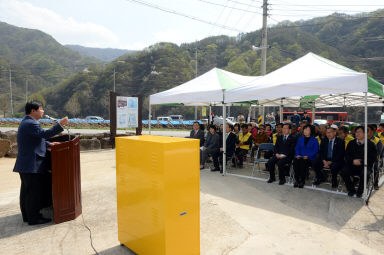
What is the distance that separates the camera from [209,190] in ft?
17.7

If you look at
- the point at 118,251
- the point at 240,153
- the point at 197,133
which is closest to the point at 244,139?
the point at 240,153

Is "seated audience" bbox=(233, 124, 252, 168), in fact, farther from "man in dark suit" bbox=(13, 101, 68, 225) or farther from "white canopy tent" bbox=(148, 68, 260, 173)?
"man in dark suit" bbox=(13, 101, 68, 225)

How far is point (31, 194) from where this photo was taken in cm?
355

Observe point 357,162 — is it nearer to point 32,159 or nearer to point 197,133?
point 197,133

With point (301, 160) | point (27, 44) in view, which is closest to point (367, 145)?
point (301, 160)

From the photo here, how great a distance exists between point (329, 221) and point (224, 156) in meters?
3.31

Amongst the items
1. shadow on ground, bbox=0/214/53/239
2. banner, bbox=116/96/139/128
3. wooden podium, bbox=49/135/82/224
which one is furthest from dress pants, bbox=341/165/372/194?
banner, bbox=116/96/139/128

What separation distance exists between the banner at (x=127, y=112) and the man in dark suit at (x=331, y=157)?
24.7ft

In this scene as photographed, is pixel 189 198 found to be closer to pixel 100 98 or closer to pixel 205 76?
pixel 205 76

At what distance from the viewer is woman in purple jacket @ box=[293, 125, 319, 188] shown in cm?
557

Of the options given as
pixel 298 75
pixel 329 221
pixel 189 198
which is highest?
pixel 298 75

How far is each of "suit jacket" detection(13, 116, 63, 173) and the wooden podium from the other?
0.22 meters

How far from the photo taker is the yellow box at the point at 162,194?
7.60 ft

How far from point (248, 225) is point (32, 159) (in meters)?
3.14
